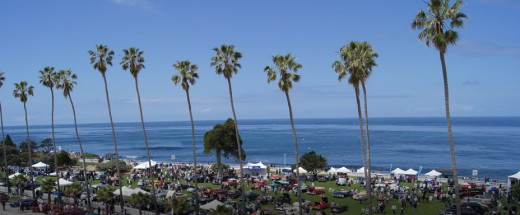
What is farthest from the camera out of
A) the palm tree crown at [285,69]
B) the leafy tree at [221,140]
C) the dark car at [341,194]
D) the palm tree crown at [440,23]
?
the leafy tree at [221,140]

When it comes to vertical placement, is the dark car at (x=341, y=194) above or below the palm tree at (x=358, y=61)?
below

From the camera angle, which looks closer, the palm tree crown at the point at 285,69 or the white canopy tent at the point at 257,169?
the palm tree crown at the point at 285,69

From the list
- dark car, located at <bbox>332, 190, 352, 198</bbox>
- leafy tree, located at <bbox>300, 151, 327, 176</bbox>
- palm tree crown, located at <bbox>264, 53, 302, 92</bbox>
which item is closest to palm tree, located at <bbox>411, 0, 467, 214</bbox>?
palm tree crown, located at <bbox>264, 53, 302, 92</bbox>

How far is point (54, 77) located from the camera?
39938 millimetres

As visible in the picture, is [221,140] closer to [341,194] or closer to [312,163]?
[312,163]

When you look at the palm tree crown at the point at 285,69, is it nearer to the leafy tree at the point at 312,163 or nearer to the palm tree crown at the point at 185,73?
the palm tree crown at the point at 185,73

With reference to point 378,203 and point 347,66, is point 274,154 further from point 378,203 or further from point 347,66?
point 347,66

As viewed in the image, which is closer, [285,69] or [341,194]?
[285,69]

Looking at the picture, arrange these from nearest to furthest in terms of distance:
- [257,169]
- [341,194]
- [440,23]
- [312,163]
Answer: [440,23], [341,194], [312,163], [257,169]

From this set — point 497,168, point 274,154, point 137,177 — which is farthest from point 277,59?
point 274,154

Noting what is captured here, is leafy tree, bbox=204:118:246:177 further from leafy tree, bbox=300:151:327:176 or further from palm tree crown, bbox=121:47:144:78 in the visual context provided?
palm tree crown, bbox=121:47:144:78

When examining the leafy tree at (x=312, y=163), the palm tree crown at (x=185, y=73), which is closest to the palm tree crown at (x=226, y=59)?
the palm tree crown at (x=185, y=73)

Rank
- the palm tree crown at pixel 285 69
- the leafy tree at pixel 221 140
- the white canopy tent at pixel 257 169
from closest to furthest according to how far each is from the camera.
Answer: the palm tree crown at pixel 285 69
the white canopy tent at pixel 257 169
the leafy tree at pixel 221 140

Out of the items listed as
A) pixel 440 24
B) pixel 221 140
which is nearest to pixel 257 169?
pixel 221 140
